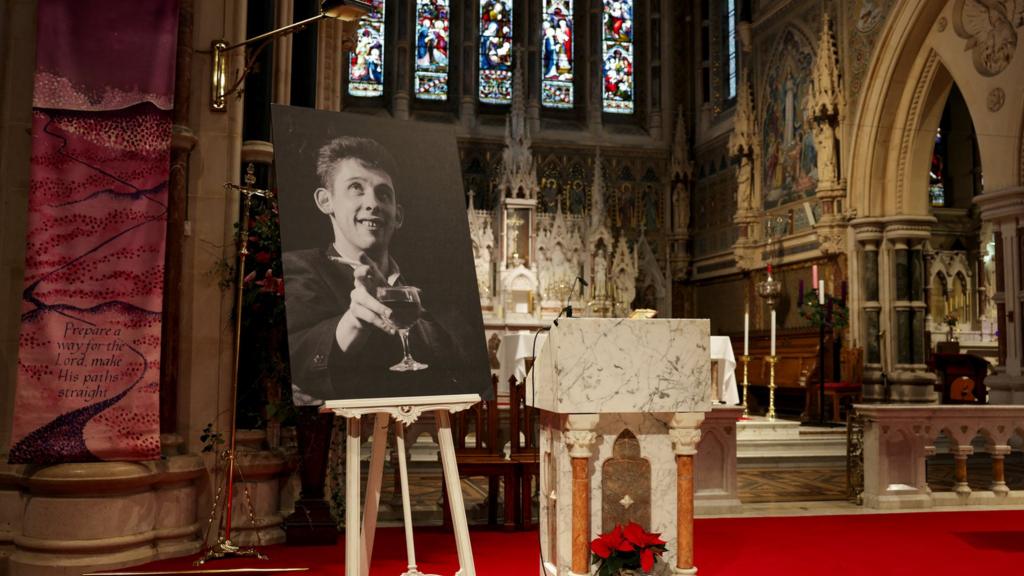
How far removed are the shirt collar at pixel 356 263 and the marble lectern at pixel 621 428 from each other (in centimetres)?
68

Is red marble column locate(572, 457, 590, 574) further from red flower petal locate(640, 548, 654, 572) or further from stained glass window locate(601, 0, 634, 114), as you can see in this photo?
stained glass window locate(601, 0, 634, 114)

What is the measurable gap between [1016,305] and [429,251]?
309 inches

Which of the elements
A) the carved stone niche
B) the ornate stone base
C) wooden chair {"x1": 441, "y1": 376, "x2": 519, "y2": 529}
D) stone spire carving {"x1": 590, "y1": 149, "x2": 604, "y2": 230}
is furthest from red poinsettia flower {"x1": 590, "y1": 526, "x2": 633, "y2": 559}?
stone spire carving {"x1": 590, "y1": 149, "x2": 604, "y2": 230}

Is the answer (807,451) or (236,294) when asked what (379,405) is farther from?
(807,451)

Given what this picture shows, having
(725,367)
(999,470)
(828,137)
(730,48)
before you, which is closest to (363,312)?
(999,470)

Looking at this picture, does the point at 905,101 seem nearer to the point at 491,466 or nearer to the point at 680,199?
the point at 680,199

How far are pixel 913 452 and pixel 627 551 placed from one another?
365cm

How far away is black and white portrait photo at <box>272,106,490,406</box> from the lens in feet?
10.8

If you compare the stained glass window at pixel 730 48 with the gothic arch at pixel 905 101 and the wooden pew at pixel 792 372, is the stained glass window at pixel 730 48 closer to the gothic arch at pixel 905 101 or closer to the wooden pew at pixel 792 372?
the gothic arch at pixel 905 101

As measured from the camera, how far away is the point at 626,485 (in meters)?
3.54

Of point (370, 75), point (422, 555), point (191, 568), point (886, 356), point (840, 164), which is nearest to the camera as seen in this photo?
point (191, 568)

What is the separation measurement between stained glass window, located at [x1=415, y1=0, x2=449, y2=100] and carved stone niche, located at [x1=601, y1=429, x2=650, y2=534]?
1393 centimetres

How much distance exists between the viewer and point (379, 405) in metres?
3.28

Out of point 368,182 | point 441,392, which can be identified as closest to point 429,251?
point 368,182
